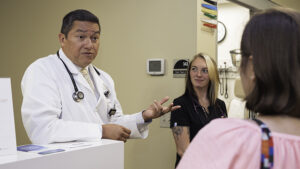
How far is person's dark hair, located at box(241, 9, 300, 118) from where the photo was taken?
676 millimetres

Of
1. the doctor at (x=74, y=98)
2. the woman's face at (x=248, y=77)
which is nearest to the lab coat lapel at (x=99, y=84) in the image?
the doctor at (x=74, y=98)

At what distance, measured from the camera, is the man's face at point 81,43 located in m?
1.75

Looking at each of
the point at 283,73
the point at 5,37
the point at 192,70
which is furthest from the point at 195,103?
the point at 5,37

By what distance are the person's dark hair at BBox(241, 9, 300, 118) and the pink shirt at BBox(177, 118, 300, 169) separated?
0.22 feet

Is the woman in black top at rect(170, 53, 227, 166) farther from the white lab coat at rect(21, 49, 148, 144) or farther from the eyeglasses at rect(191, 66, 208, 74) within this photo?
the white lab coat at rect(21, 49, 148, 144)

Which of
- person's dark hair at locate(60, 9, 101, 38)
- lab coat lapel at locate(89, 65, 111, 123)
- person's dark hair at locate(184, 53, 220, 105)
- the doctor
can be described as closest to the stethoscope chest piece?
the doctor

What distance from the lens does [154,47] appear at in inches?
104

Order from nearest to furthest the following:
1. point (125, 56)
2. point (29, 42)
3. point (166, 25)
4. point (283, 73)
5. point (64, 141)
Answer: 1. point (283, 73)
2. point (64, 141)
3. point (166, 25)
4. point (125, 56)
5. point (29, 42)

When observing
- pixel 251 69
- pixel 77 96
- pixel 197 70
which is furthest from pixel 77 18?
pixel 251 69

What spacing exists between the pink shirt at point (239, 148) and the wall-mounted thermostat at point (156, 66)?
1.90 meters

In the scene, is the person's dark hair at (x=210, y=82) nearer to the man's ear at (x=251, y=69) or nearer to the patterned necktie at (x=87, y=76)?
the patterned necktie at (x=87, y=76)

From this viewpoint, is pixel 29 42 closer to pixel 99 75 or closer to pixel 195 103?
pixel 99 75

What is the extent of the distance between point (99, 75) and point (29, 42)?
1.61 metres

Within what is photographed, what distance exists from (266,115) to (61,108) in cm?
110
